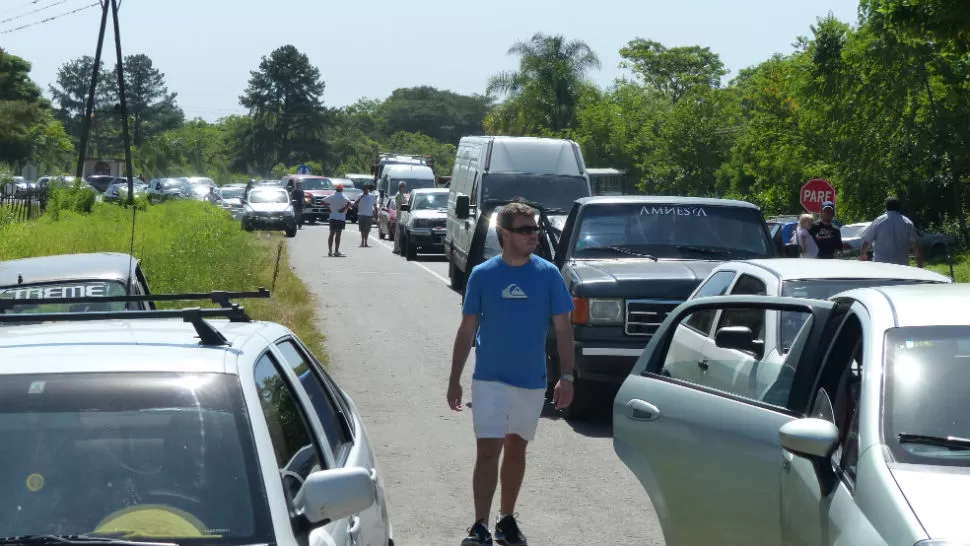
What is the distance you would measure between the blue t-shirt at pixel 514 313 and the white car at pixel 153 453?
3075 millimetres

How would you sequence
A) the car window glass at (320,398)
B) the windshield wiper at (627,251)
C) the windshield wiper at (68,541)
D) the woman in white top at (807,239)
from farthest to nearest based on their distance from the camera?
the woman in white top at (807,239) → the windshield wiper at (627,251) → the car window glass at (320,398) → the windshield wiper at (68,541)

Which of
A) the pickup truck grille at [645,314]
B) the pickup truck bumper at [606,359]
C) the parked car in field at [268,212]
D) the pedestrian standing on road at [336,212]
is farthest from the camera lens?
the parked car in field at [268,212]

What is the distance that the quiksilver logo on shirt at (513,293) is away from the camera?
708cm

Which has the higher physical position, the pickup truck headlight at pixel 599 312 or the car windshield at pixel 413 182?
the pickup truck headlight at pixel 599 312

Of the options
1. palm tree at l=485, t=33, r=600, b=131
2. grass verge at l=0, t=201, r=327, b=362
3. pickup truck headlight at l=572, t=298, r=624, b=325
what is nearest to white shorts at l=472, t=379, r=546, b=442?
pickup truck headlight at l=572, t=298, r=624, b=325

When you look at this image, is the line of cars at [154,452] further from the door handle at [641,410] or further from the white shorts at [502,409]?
the white shorts at [502,409]

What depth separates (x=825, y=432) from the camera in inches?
161

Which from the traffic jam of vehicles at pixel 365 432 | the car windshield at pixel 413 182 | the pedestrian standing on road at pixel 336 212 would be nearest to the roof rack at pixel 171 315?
the traffic jam of vehicles at pixel 365 432

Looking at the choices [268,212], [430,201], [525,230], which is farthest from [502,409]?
[268,212]

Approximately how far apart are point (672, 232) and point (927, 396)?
8.23m

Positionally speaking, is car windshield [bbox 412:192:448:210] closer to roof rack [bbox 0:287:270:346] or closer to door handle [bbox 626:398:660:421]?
door handle [bbox 626:398:660:421]

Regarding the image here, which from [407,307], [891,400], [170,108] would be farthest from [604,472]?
[170,108]

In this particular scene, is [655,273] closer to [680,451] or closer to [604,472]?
[604,472]

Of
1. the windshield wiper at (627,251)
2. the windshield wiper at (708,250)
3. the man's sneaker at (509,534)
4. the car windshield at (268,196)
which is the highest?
the windshield wiper at (708,250)
